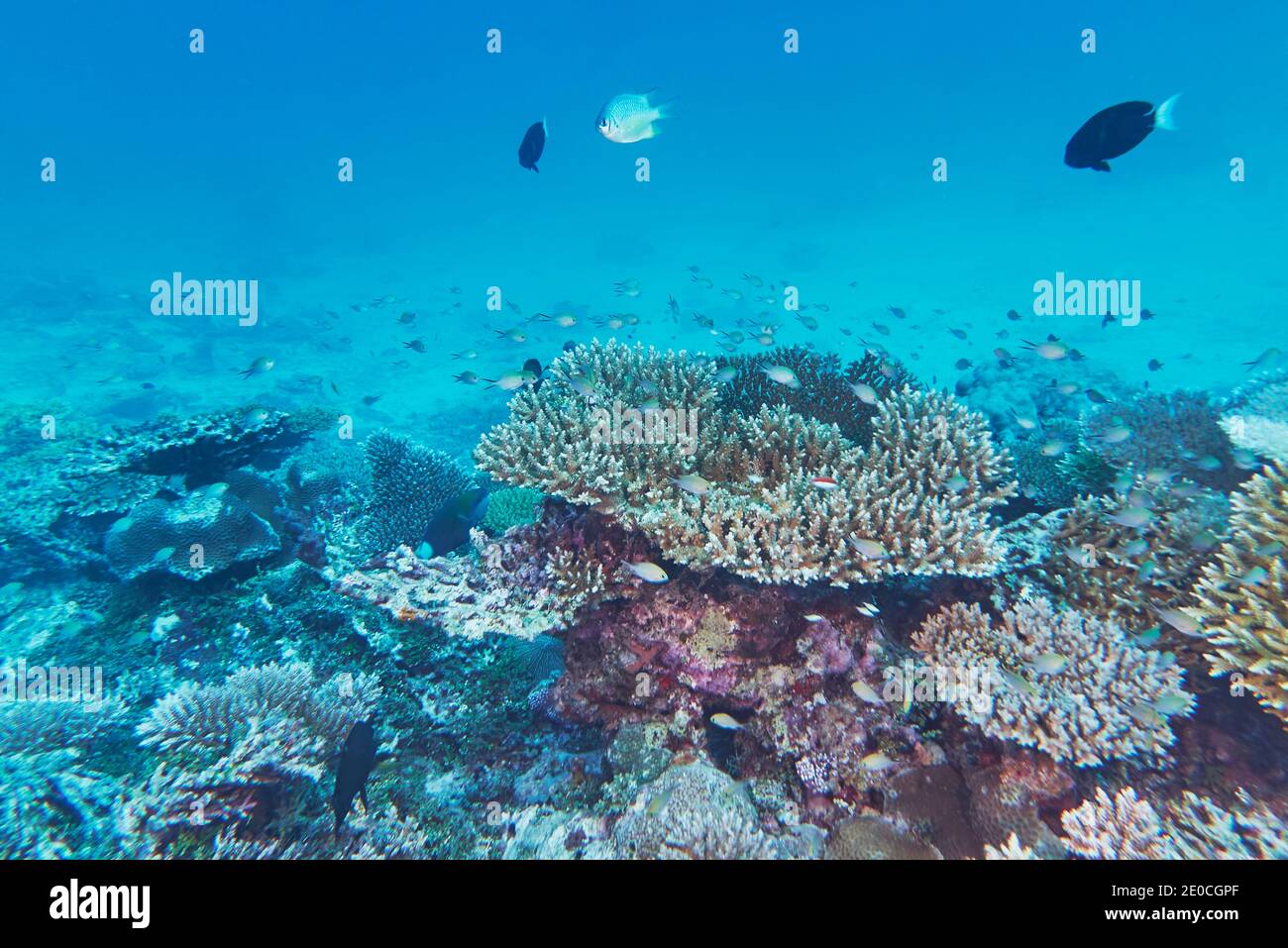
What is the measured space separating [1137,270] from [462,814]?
210 feet

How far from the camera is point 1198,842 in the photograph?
11.1ft

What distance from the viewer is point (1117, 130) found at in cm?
492

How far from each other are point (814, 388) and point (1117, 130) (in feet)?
11.0

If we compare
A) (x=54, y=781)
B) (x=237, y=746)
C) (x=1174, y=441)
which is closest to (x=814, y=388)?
(x=1174, y=441)

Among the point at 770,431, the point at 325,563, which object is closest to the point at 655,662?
the point at 770,431

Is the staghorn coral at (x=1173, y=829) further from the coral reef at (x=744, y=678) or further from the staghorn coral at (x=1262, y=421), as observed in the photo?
the staghorn coral at (x=1262, y=421)

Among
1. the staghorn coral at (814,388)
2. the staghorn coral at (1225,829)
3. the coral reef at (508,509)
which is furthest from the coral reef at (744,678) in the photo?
the staghorn coral at (814,388)

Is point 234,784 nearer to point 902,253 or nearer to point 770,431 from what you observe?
point 770,431

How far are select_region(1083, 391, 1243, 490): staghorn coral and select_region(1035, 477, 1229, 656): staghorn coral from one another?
1120 mm

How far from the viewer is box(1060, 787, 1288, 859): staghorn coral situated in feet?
10.9

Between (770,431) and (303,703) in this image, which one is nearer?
(303,703)

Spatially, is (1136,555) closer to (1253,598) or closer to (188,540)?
(1253,598)

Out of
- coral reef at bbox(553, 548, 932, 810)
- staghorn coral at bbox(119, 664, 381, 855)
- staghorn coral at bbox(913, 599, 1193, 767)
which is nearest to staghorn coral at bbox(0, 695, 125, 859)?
staghorn coral at bbox(119, 664, 381, 855)

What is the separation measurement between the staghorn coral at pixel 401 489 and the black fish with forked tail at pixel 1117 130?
7.22m
